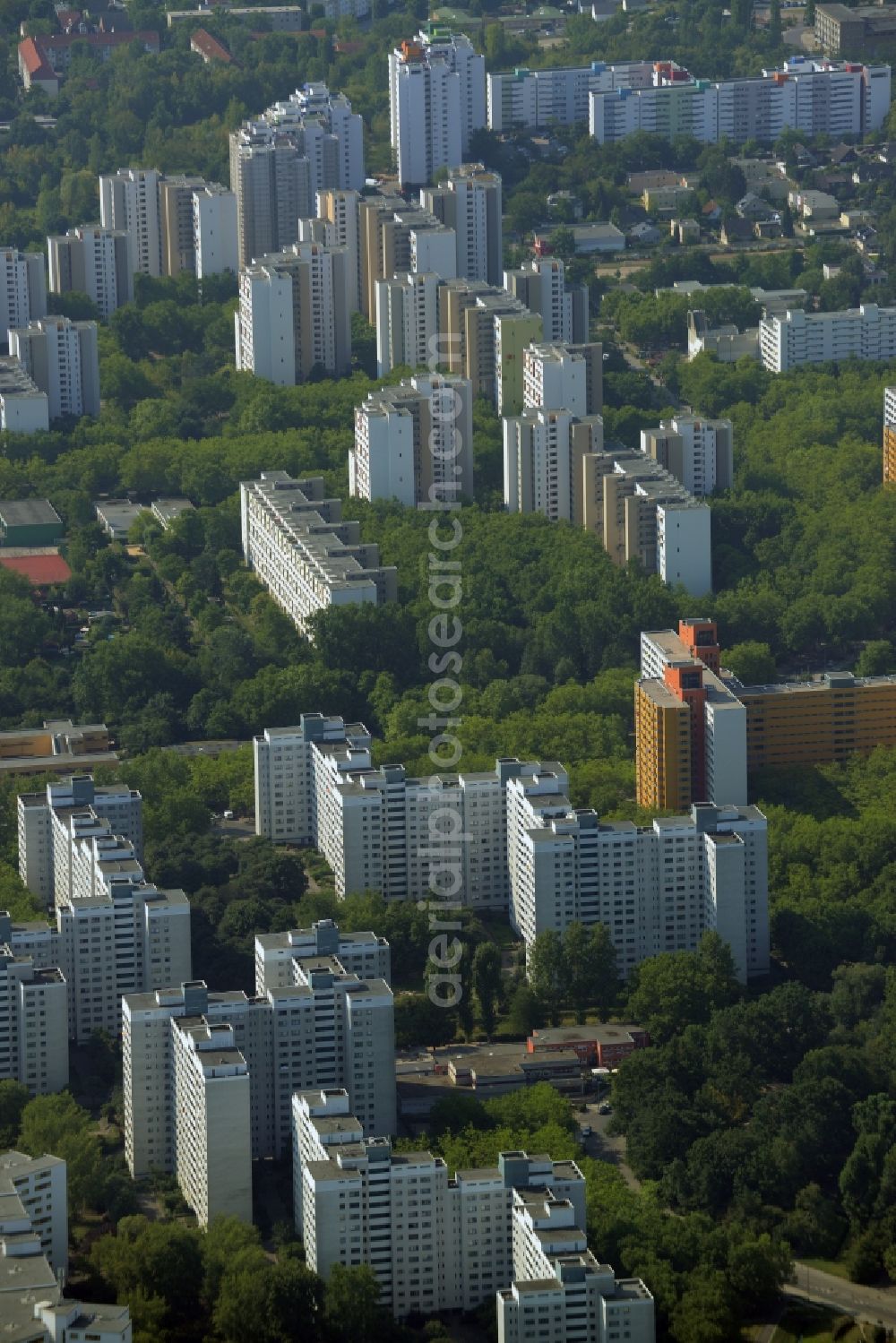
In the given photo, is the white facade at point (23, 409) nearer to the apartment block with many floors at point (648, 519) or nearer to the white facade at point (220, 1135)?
the apartment block with many floors at point (648, 519)

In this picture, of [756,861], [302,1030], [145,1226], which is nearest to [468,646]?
[756,861]

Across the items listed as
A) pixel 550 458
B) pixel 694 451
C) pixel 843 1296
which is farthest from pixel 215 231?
pixel 843 1296

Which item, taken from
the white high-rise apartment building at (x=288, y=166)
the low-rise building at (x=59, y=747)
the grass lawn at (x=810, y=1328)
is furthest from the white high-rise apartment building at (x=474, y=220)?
the grass lawn at (x=810, y=1328)

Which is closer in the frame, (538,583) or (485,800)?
(485,800)

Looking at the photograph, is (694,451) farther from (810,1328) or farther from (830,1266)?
(810,1328)

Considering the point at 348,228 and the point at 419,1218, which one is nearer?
the point at 419,1218

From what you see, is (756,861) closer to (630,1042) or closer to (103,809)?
(630,1042)
